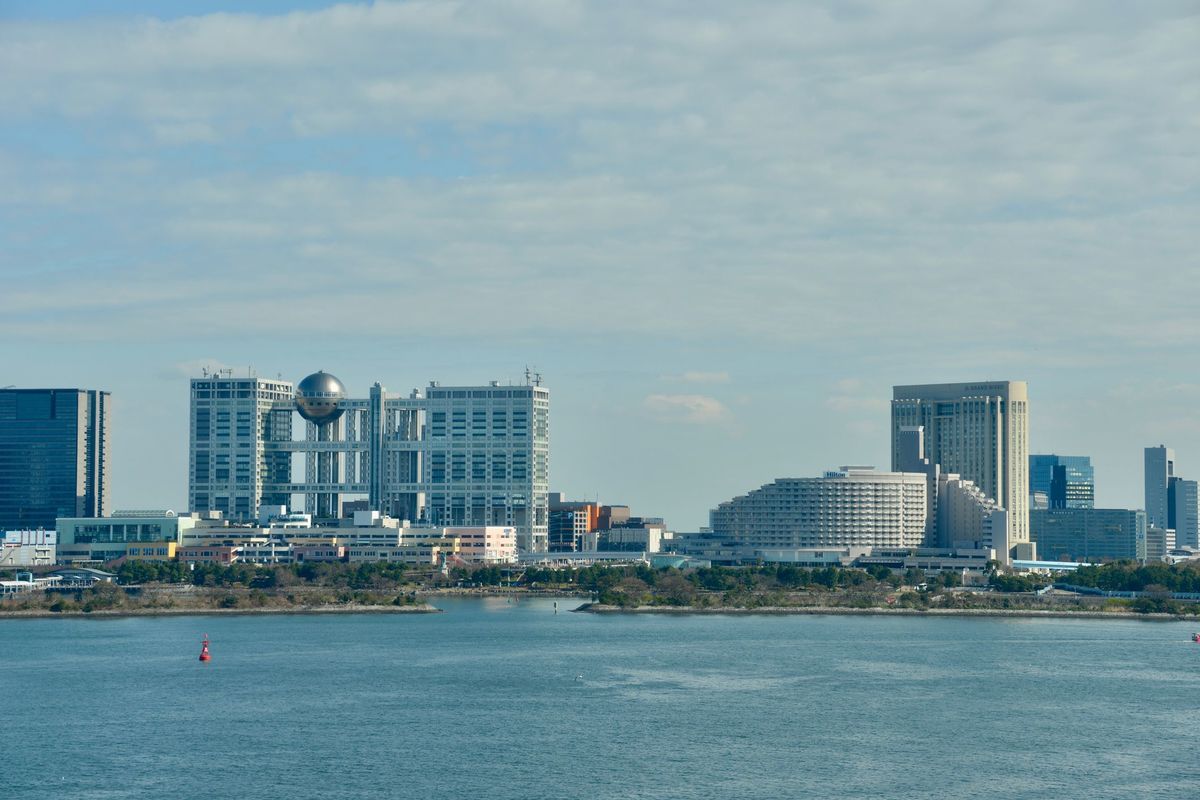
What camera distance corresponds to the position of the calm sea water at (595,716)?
7462 centimetres

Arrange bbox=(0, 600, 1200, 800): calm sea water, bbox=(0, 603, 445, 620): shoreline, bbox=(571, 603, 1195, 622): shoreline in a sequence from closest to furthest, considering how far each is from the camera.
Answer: bbox=(0, 600, 1200, 800): calm sea water → bbox=(0, 603, 445, 620): shoreline → bbox=(571, 603, 1195, 622): shoreline

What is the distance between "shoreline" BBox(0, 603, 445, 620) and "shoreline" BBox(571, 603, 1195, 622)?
1852 centimetres

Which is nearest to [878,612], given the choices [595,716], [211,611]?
[211,611]

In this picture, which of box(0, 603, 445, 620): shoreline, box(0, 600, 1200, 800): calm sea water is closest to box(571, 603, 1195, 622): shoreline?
box(0, 603, 445, 620): shoreline

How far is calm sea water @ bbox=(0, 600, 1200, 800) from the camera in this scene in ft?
245

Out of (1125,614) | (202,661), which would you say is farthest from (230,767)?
(1125,614)

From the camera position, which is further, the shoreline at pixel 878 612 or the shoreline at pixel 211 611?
the shoreline at pixel 878 612

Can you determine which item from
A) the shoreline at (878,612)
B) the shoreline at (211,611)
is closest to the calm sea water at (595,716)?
the shoreline at (211,611)

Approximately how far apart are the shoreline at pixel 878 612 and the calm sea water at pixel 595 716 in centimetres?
3261

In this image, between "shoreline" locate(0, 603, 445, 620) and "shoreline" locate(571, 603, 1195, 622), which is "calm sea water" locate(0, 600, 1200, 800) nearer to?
"shoreline" locate(0, 603, 445, 620)

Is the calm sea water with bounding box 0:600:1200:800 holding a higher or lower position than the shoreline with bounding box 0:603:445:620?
lower

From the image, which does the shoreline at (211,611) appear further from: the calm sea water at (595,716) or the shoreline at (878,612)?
the calm sea water at (595,716)

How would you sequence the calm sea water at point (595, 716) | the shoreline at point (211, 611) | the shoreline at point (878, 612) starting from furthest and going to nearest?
the shoreline at point (878, 612) → the shoreline at point (211, 611) → the calm sea water at point (595, 716)

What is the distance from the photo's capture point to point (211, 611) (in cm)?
17762
